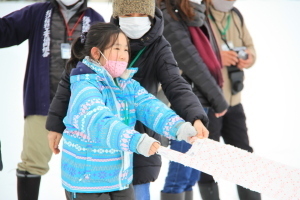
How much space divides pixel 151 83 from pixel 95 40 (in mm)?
415

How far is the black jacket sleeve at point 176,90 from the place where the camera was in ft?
8.10

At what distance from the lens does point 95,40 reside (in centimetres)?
246

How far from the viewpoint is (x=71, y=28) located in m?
3.30

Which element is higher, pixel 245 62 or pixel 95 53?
pixel 95 53

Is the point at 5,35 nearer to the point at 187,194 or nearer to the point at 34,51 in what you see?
the point at 34,51

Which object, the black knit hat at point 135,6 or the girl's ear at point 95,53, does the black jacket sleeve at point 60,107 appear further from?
the black knit hat at point 135,6

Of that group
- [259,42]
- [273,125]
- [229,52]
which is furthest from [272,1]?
[229,52]

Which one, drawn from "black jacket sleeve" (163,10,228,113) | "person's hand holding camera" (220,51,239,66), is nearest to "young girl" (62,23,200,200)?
"black jacket sleeve" (163,10,228,113)

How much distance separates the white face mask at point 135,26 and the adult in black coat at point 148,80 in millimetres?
19

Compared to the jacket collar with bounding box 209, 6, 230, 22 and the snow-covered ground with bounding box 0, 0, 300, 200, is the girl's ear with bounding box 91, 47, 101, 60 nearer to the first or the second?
the jacket collar with bounding box 209, 6, 230, 22

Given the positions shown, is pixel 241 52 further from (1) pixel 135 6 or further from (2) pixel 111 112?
(2) pixel 111 112

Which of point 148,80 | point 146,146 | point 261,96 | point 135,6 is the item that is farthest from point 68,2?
point 261,96

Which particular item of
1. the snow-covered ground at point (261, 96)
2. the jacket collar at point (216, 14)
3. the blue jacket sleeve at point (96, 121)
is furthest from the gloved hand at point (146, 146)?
the snow-covered ground at point (261, 96)

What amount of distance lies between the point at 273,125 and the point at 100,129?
3.87 meters
